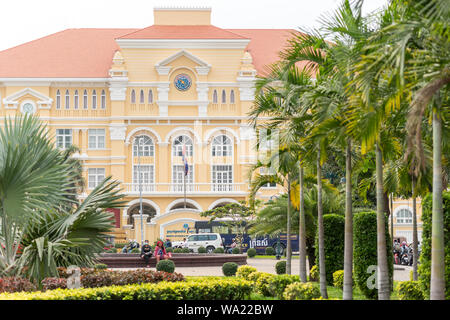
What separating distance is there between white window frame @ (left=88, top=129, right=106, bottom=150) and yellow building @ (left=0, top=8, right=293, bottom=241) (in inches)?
3.3

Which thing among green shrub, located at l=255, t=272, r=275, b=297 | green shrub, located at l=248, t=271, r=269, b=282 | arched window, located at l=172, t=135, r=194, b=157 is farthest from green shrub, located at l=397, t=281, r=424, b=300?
arched window, located at l=172, t=135, r=194, b=157

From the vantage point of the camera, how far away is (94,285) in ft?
48.2

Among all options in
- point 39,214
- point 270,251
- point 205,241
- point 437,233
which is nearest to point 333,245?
point 39,214

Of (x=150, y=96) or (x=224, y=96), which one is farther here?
(x=224, y=96)

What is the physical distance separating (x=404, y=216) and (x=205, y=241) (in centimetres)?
2237

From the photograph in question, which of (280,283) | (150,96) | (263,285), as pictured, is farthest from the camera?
(150,96)

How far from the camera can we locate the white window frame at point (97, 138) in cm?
5853

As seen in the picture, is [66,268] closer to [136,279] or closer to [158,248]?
[136,279]

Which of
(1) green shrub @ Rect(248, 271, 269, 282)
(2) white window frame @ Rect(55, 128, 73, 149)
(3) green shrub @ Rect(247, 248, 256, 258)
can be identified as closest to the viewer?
(1) green shrub @ Rect(248, 271, 269, 282)

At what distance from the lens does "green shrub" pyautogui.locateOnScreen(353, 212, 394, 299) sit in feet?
54.2

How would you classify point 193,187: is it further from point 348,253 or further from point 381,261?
point 381,261

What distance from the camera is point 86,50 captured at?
201ft

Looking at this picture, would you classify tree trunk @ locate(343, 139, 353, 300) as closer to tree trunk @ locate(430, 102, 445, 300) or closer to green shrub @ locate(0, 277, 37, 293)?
tree trunk @ locate(430, 102, 445, 300)
